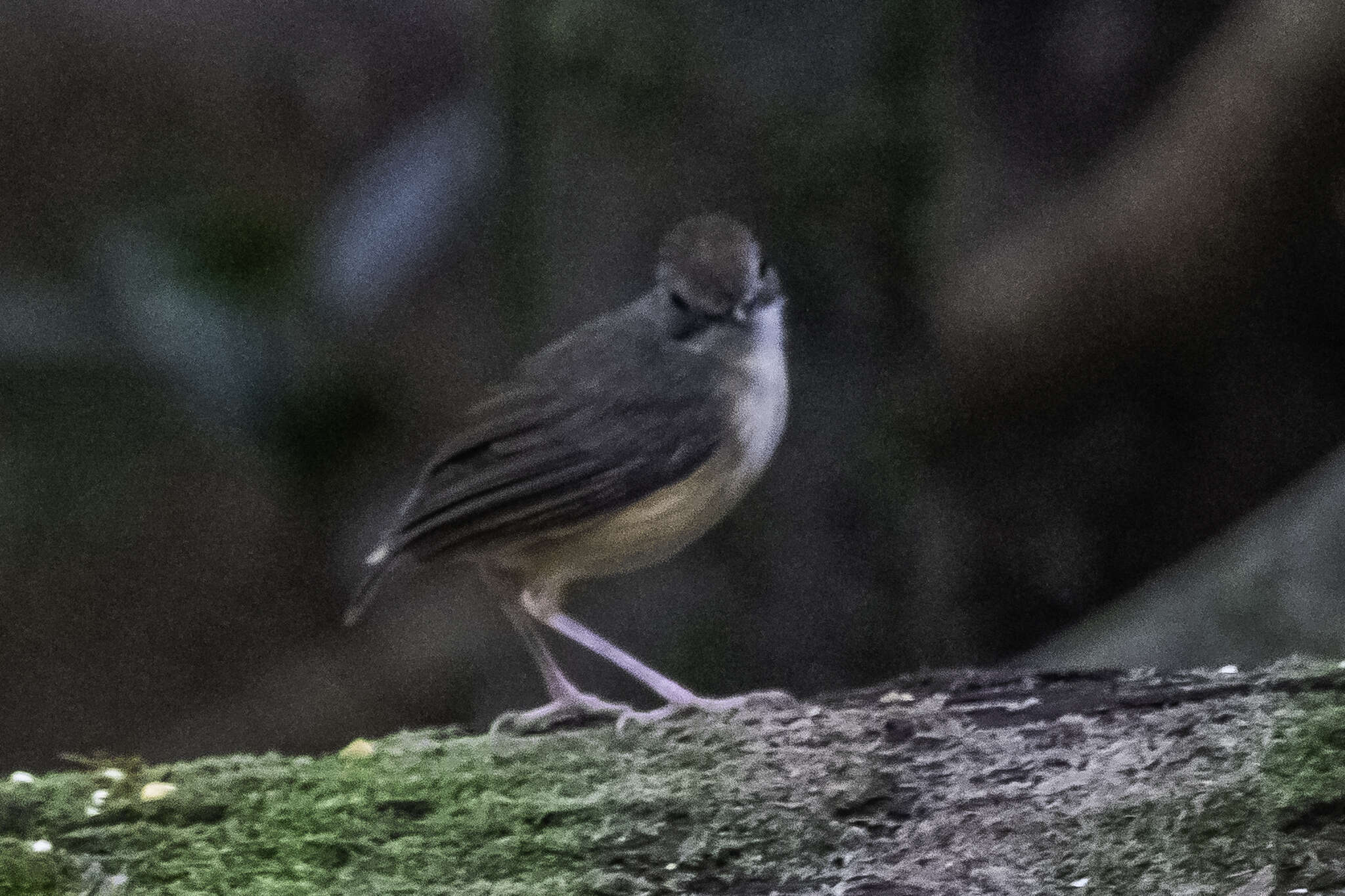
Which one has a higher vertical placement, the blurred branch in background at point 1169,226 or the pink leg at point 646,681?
the blurred branch in background at point 1169,226

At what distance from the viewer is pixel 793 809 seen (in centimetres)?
168

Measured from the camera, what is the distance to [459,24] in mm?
2035

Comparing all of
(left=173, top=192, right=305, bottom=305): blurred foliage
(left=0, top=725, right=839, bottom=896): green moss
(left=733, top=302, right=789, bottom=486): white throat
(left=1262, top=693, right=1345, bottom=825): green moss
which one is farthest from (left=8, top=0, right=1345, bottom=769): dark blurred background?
(left=1262, top=693, right=1345, bottom=825): green moss

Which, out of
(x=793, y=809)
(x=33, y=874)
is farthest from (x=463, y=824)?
(x=33, y=874)

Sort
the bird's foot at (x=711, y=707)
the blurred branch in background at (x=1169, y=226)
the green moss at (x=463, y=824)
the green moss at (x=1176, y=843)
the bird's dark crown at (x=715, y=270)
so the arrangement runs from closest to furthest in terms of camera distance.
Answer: the green moss at (x=1176, y=843), the green moss at (x=463, y=824), the bird's dark crown at (x=715, y=270), the bird's foot at (x=711, y=707), the blurred branch in background at (x=1169, y=226)

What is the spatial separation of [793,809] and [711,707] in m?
0.36

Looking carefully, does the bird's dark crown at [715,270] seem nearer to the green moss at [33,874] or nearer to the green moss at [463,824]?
the green moss at [463,824]

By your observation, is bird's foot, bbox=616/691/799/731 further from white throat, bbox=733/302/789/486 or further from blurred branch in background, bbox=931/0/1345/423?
blurred branch in background, bbox=931/0/1345/423

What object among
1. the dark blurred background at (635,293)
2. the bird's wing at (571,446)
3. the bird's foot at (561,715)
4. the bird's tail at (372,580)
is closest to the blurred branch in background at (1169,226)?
the dark blurred background at (635,293)

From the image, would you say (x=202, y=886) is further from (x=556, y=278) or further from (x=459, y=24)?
(x=459, y=24)

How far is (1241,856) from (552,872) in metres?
0.68

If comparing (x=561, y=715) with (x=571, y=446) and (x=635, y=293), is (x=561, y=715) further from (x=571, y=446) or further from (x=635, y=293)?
(x=635, y=293)

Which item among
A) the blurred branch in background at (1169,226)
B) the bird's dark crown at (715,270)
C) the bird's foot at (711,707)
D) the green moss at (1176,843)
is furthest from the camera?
the blurred branch in background at (1169,226)

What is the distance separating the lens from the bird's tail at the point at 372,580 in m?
1.95
